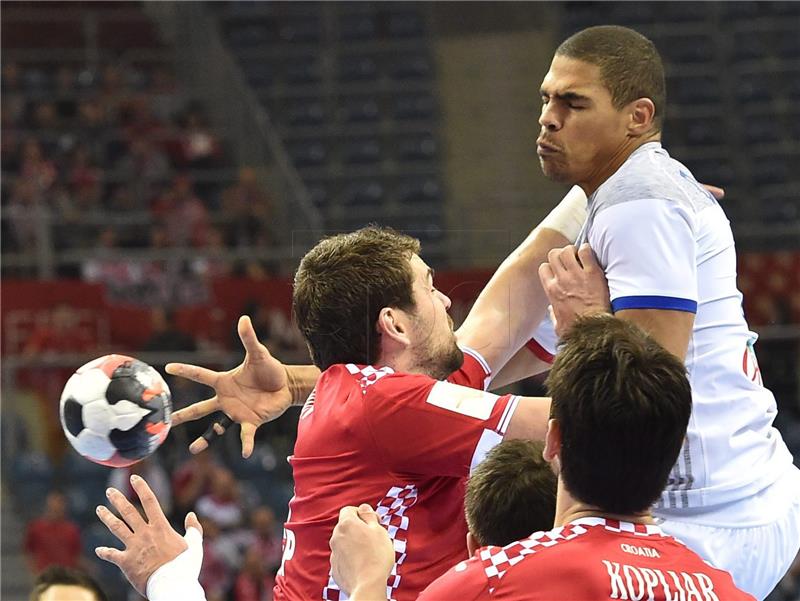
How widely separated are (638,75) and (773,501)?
1.18 metres

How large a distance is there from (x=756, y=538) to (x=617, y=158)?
3.47 feet

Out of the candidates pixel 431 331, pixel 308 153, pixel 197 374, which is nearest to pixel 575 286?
pixel 431 331

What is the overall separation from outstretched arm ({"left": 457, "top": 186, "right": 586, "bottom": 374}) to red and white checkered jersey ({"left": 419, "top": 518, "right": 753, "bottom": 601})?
161 cm

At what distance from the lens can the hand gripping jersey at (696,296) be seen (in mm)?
3082

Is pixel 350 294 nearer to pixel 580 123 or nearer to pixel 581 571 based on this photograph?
pixel 580 123

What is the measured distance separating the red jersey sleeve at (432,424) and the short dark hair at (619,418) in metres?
0.57

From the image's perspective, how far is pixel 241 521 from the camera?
35.6 feet

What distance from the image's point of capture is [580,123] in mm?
3359

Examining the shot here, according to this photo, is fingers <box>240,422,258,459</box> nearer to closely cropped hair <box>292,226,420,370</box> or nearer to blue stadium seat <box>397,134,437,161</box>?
closely cropped hair <box>292,226,420,370</box>

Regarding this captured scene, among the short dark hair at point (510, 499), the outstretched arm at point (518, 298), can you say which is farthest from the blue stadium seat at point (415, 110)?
the short dark hair at point (510, 499)

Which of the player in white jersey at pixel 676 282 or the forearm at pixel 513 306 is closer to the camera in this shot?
the player in white jersey at pixel 676 282

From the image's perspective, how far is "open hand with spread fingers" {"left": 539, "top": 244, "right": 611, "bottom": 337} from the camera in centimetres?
316

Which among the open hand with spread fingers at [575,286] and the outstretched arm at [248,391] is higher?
the open hand with spread fingers at [575,286]

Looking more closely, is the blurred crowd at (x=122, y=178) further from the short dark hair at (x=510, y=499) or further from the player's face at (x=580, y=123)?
the short dark hair at (x=510, y=499)
